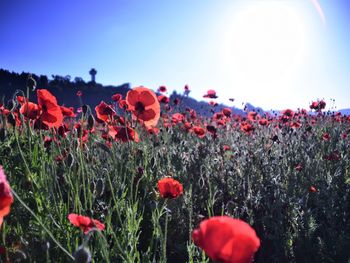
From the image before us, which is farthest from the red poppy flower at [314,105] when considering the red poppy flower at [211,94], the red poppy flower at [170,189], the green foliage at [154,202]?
the red poppy flower at [170,189]

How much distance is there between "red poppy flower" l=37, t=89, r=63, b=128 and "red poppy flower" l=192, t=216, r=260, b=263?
4.66 feet

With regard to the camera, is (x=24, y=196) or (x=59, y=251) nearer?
(x=59, y=251)

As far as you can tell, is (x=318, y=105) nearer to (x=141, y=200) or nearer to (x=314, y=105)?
(x=314, y=105)

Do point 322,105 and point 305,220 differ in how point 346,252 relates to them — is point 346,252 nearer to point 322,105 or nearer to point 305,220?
point 305,220

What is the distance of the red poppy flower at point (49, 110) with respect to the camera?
1.95 meters

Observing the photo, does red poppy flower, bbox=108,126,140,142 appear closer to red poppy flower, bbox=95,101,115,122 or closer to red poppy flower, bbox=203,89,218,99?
red poppy flower, bbox=95,101,115,122

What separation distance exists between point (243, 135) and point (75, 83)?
36888mm

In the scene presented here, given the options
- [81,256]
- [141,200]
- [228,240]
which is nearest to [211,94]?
[141,200]

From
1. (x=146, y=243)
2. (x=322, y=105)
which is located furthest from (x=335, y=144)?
(x=146, y=243)

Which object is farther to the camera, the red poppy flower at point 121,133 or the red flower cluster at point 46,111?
the red poppy flower at point 121,133

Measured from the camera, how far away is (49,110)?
77.9 inches

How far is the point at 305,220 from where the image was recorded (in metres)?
2.61

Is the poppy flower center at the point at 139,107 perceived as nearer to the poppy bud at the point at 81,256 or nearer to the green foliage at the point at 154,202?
the green foliage at the point at 154,202

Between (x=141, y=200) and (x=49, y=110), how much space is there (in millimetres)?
1159
